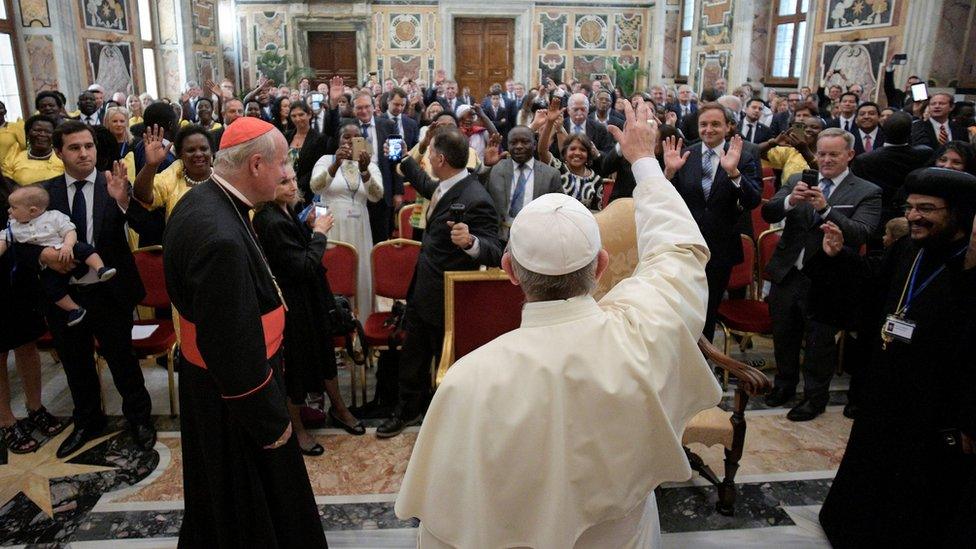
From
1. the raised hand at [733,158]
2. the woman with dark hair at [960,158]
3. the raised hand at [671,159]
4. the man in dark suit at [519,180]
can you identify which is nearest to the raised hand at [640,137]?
the raised hand at [671,159]

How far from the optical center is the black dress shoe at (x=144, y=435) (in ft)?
12.2

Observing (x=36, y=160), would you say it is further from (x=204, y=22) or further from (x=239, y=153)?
(x=204, y=22)

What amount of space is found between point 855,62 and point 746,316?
8.71 meters

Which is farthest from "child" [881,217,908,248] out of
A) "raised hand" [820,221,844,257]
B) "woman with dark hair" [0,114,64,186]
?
"woman with dark hair" [0,114,64,186]

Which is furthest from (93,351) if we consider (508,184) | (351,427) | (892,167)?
(892,167)

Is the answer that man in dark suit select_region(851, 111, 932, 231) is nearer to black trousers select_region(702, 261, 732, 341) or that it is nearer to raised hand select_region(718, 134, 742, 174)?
black trousers select_region(702, 261, 732, 341)

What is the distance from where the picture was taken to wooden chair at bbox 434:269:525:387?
3.45 metres

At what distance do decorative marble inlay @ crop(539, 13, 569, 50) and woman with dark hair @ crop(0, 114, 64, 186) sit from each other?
15016mm

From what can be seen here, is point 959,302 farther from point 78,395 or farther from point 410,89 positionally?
point 410,89

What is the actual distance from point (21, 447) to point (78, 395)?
16.6 inches

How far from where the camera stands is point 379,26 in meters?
17.8

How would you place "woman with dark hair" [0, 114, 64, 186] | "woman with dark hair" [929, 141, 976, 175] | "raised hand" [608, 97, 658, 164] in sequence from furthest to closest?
"woman with dark hair" [0, 114, 64, 186]
"woman with dark hair" [929, 141, 976, 175]
"raised hand" [608, 97, 658, 164]

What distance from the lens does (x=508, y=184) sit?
455 cm

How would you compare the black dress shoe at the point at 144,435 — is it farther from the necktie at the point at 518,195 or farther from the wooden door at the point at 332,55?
the wooden door at the point at 332,55
